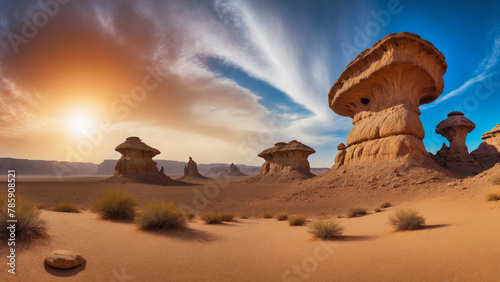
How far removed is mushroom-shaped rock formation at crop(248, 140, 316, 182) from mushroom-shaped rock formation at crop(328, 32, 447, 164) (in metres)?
20.3

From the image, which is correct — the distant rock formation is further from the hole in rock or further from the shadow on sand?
the shadow on sand

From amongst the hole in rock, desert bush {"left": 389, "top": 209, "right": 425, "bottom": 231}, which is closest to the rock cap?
the hole in rock

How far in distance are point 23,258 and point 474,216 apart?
1031 centimetres

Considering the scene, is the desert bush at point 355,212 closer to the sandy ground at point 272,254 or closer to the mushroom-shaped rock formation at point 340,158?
the sandy ground at point 272,254

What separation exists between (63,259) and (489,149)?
37081 mm

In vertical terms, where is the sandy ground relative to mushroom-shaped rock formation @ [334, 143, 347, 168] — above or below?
below

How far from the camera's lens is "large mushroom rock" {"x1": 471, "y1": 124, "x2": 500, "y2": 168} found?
914 inches

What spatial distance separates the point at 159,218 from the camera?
19.5ft

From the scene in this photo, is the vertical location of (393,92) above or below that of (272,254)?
above

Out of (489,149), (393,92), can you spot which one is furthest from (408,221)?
(489,149)

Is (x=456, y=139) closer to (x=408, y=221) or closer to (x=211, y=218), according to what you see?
(x=408, y=221)

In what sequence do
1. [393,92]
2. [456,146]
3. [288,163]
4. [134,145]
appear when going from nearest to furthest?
[393,92], [456,146], [134,145], [288,163]

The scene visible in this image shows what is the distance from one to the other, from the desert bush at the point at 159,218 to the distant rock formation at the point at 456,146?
2675cm

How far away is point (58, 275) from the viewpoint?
3.21 metres
